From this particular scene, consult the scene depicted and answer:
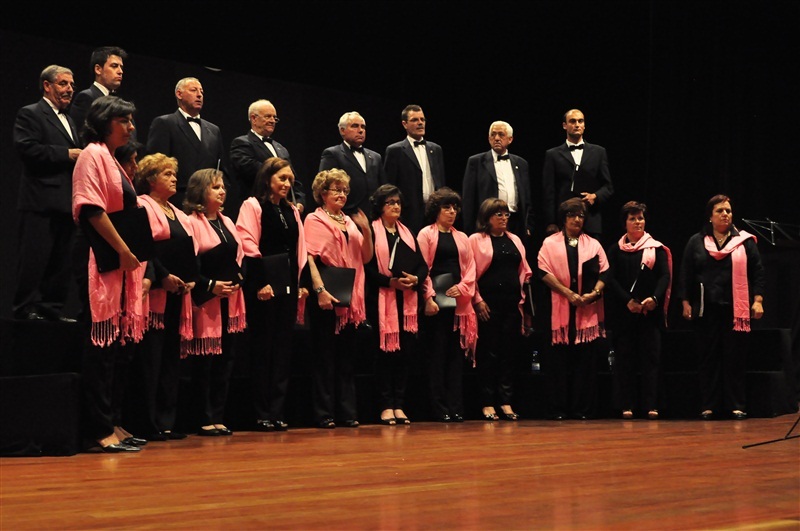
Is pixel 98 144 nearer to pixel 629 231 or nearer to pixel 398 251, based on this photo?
pixel 398 251

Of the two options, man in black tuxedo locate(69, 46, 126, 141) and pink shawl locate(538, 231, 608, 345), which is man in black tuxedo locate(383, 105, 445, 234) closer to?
pink shawl locate(538, 231, 608, 345)

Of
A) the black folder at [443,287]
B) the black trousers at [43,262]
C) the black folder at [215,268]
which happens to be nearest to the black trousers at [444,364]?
the black folder at [443,287]

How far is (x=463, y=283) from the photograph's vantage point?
5816mm

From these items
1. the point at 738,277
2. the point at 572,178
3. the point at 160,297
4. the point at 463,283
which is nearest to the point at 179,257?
the point at 160,297

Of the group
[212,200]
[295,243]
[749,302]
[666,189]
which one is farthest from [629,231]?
[212,200]

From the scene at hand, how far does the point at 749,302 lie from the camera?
6.20m

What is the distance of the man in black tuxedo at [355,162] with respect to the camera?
5.91 m

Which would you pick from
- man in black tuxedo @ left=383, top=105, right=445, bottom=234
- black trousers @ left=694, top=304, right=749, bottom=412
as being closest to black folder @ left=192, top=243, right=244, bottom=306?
man in black tuxedo @ left=383, top=105, right=445, bottom=234

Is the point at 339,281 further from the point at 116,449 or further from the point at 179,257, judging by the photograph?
the point at 116,449

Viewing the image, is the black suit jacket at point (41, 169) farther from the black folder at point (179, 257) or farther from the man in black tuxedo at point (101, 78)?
the black folder at point (179, 257)

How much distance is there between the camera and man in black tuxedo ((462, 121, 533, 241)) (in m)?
6.39

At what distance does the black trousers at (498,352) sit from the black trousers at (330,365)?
98cm

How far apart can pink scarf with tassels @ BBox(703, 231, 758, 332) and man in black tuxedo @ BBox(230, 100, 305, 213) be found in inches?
106

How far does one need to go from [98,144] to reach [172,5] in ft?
9.46
